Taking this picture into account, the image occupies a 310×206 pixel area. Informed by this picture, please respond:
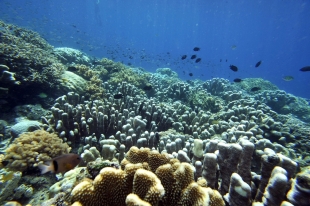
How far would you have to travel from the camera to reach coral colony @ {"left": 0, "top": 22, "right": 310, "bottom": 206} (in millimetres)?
1771

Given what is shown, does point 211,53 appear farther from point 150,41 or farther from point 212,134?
point 212,134

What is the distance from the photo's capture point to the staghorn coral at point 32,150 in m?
3.46

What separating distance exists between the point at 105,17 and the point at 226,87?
179m

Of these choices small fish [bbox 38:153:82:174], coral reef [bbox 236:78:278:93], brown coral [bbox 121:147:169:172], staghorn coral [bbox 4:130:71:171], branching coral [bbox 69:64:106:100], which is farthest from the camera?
coral reef [bbox 236:78:278:93]

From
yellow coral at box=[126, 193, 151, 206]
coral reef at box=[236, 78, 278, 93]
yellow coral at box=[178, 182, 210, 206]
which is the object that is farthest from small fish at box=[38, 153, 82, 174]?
coral reef at box=[236, 78, 278, 93]

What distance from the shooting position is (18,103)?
668 centimetres

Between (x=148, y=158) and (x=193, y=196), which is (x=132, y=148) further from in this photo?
(x=193, y=196)

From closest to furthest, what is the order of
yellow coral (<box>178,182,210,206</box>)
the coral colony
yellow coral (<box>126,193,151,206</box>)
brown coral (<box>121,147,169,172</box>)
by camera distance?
yellow coral (<box>126,193,151,206</box>)
yellow coral (<box>178,182,210,206</box>)
the coral colony
brown coral (<box>121,147,169,172</box>)

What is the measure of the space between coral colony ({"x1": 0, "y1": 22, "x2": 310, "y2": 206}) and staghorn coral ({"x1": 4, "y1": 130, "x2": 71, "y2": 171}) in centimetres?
2

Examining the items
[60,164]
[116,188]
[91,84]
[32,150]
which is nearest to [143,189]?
[116,188]

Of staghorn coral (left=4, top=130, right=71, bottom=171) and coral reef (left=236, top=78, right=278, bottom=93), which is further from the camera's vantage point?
coral reef (left=236, top=78, right=278, bottom=93)

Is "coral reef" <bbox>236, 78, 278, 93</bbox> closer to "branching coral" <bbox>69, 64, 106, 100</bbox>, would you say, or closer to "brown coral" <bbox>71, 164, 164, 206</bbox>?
"branching coral" <bbox>69, 64, 106, 100</bbox>

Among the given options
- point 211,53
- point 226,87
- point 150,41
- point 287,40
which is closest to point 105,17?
point 150,41

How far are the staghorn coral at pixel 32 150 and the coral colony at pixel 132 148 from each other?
0.8 inches
